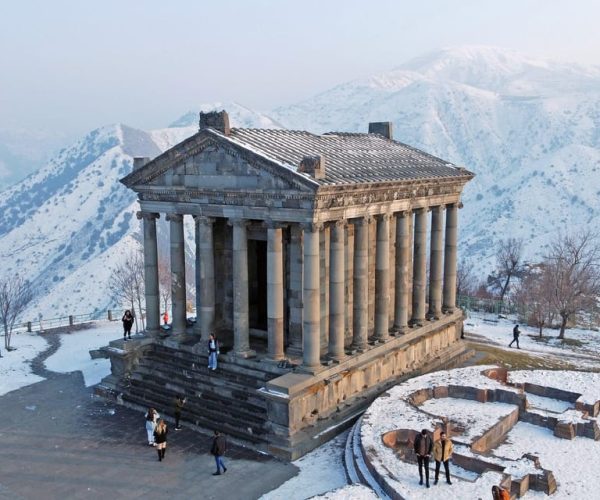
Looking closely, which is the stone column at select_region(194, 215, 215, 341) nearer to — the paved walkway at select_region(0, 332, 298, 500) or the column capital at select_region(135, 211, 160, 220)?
the column capital at select_region(135, 211, 160, 220)

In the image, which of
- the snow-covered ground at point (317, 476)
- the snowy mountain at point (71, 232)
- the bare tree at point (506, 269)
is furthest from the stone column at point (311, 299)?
the snowy mountain at point (71, 232)

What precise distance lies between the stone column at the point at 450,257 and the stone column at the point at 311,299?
1208 centimetres

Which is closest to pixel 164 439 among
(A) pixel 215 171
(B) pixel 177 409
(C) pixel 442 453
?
(B) pixel 177 409

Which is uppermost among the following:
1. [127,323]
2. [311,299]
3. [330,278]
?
[330,278]

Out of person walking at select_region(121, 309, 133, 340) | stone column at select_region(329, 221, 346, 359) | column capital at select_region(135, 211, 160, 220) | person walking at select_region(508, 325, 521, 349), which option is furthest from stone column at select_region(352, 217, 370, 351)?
person walking at select_region(508, 325, 521, 349)

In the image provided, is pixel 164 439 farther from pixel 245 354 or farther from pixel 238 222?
pixel 238 222

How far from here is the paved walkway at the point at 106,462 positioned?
2003 cm

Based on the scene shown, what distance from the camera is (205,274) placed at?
1064 inches

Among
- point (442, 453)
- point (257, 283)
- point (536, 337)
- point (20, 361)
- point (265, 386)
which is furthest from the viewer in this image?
point (536, 337)

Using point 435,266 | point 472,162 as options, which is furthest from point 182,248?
point 472,162

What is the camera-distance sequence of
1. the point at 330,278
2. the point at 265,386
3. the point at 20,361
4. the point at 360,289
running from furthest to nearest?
1. the point at 20,361
2. the point at 360,289
3. the point at 330,278
4. the point at 265,386

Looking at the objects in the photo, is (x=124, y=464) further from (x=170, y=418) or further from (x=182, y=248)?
(x=182, y=248)

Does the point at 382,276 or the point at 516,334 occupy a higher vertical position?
the point at 382,276

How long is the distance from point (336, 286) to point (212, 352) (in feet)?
19.4
